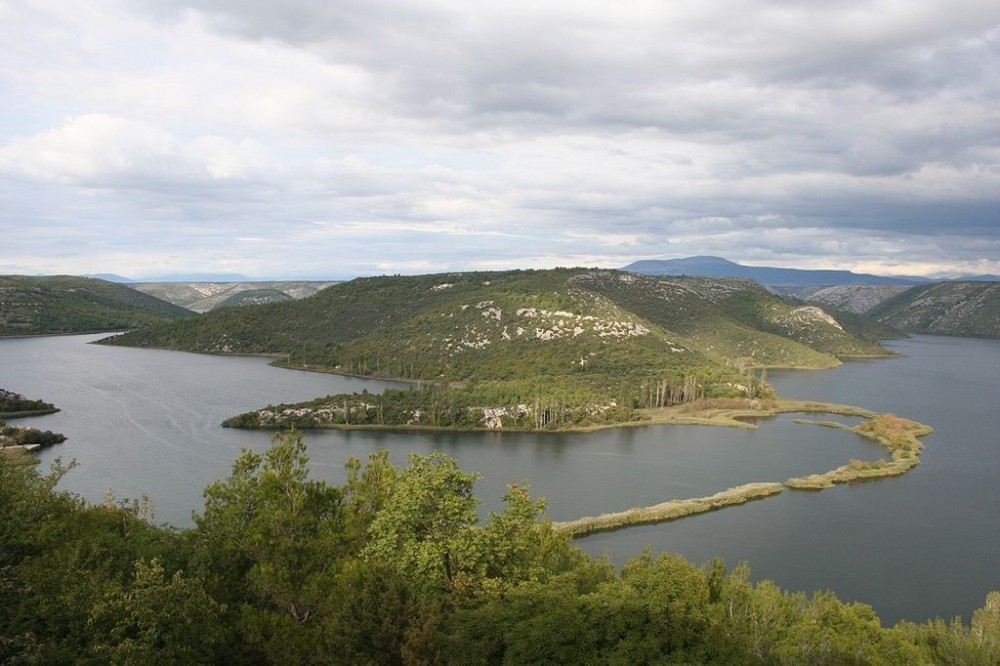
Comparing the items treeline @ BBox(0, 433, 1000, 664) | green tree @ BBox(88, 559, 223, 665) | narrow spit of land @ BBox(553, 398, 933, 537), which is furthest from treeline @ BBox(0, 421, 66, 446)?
green tree @ BBox(88, 559, 223, 665)

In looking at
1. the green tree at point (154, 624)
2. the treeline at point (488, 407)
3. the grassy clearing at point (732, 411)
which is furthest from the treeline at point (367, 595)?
the grassy clearing at point (732, 411)

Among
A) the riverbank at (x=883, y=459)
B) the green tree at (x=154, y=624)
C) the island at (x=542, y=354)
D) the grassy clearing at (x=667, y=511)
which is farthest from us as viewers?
the island at (x=542, y=354)

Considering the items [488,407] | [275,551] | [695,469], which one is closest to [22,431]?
[488,407]

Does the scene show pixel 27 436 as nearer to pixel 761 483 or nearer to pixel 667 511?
pixel 667 511

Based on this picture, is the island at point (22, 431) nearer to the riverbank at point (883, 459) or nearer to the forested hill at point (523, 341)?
the forested hill at point (523, 341)

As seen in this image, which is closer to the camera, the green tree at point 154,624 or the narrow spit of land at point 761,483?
the green tree at point 154,624

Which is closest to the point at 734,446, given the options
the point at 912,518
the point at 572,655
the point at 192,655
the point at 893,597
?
the point at 912,518
